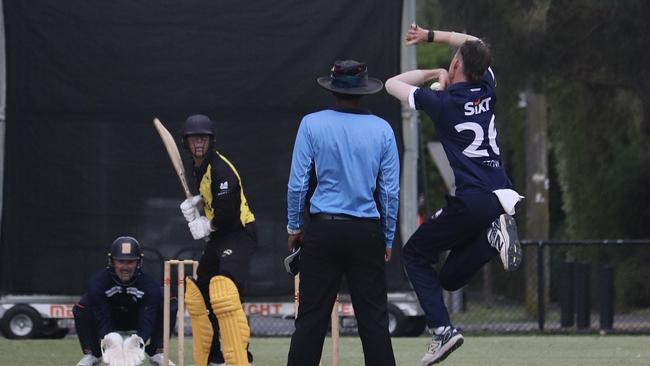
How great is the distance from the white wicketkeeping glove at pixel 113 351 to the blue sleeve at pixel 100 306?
530mm

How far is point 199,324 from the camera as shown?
11195 millimetres

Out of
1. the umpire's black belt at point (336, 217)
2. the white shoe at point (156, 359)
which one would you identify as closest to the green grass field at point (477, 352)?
the white shoe at point (156, 359)

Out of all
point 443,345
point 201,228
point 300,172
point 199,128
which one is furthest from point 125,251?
point 443,345

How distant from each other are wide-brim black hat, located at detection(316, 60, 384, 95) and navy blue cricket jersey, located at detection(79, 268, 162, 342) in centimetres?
333

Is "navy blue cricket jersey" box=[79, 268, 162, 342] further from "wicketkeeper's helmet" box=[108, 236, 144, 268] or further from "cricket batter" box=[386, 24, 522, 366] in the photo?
"cricket batter" box=[386, 24, 522, 366]

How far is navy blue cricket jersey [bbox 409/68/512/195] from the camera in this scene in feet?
30.0

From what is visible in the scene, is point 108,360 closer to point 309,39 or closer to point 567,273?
point 309,39

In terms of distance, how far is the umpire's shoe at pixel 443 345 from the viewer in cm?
916

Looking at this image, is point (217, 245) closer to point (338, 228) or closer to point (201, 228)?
point (201, 228)

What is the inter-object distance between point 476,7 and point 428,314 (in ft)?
31.7

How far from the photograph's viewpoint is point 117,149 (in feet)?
54.2

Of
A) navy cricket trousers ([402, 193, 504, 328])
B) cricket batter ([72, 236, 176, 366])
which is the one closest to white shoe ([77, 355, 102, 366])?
cricket batter ([72, 236, 176, 366])

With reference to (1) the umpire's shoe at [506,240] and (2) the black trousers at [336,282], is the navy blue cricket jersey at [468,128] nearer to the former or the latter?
(1) the umpire's shoe at [506,240]

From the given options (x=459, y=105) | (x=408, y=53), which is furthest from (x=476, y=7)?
(x=459, y=105)
